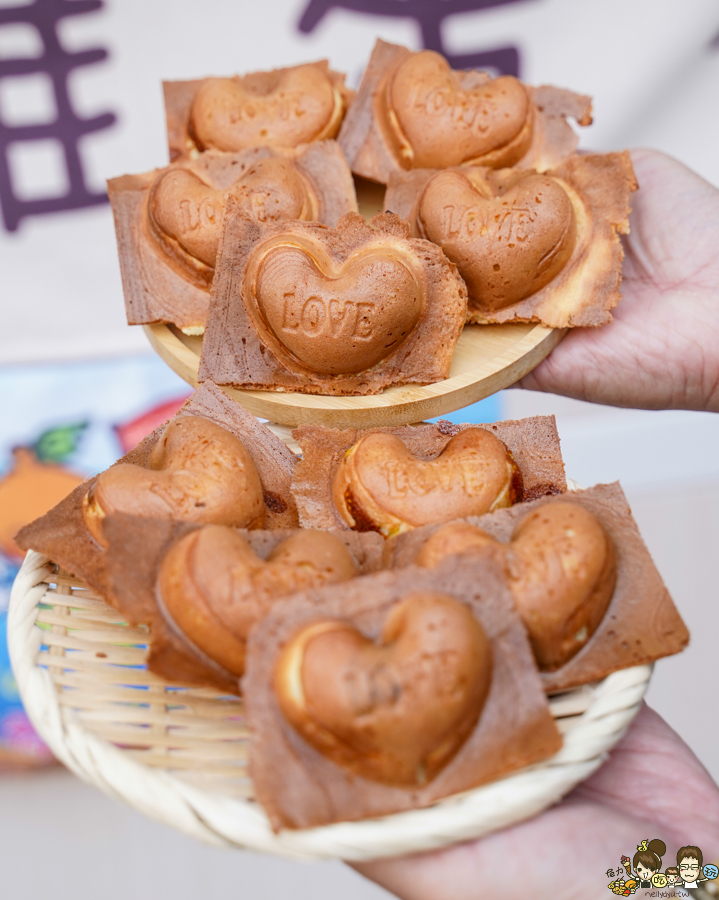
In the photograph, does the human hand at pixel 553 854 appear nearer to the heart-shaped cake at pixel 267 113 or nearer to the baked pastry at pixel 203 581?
the baked pastry at pixel 203 581

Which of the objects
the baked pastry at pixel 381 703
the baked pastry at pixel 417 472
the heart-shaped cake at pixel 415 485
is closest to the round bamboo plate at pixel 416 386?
the baked pastry at pixel 417 472

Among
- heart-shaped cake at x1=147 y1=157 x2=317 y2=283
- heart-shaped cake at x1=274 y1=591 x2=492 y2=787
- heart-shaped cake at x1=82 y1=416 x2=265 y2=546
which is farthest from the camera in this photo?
heart-shaped cake at x1=147 y1=157 x2=317 y2=283

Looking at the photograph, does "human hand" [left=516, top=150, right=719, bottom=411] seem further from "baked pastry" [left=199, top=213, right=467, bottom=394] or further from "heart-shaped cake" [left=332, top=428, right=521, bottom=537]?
"heart-shaped cake" [left=332, top=428, right=521, bottom=537]

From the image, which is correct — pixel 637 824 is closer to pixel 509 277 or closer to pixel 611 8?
pixel 509 277

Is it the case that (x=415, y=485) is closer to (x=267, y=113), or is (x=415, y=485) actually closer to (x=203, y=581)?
(x=203, y=581)

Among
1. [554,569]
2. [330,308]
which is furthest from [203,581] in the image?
[330,308]

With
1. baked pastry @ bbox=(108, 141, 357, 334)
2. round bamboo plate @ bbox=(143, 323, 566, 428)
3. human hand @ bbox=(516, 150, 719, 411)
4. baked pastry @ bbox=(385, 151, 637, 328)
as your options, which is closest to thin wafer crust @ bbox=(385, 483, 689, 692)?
round bamboo plate @ bbox=(143, 323, 566, 428)
